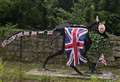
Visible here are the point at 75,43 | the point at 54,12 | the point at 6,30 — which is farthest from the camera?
the point at 54,12

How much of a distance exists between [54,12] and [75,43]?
360 centimetres

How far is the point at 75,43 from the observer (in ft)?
30.4

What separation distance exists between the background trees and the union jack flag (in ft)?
8.44

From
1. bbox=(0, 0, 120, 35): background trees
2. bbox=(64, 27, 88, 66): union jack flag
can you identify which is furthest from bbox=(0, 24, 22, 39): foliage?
bbox=(64, 27, 88, 66): union jack flag

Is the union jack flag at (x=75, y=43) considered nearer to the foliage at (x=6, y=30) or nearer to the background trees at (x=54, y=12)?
the background trees at (x=54, y=12)

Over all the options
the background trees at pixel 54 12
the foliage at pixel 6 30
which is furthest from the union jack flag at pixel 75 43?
the foliage at pixel 6 30

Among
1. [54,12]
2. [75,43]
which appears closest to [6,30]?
[54,12]

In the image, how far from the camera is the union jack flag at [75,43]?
9.26 metres

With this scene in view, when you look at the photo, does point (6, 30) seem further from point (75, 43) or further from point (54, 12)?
point (75, 43)

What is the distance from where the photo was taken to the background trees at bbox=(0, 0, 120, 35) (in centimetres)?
1218

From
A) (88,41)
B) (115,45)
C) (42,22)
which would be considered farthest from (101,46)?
(42,22)

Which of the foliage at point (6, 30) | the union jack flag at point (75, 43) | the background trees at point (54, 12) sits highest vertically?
the background trees at point (54, 12)

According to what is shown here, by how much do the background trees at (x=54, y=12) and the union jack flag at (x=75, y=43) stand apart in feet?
8.44

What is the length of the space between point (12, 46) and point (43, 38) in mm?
923
